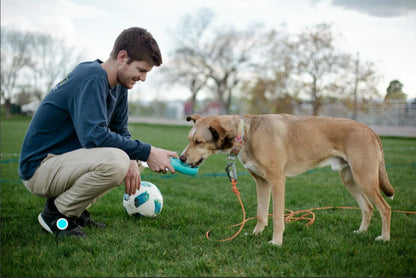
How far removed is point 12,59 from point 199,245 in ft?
155

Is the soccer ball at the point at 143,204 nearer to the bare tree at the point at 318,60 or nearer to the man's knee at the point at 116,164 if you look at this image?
the man's knee at the point at 116,164

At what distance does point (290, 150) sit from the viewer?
4277 mm

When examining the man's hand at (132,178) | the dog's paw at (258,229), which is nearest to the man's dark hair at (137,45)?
the man's hand at (132,178)

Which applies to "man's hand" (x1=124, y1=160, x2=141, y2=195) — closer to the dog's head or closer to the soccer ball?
the dog's head

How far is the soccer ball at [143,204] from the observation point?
462 centimetres

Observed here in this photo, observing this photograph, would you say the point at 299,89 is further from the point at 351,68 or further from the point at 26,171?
the point at 26,171

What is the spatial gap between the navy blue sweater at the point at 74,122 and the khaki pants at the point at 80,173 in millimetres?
105

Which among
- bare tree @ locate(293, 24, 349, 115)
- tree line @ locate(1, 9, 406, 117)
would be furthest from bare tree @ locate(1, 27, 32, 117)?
bare tree @ locate(293, 24, 349, 115)

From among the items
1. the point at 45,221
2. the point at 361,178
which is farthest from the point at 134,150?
the point at 361,178

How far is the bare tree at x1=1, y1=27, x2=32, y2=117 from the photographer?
3601 centimetres

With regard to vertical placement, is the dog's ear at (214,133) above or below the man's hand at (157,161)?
above

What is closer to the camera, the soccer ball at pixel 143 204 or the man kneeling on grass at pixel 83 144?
the man kneeling on grass at pixel 83 144

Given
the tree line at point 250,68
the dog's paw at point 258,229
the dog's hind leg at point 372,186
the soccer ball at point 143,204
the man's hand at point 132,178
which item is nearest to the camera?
the man's hand at point 132,178

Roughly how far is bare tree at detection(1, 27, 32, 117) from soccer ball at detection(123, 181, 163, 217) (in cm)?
3752
